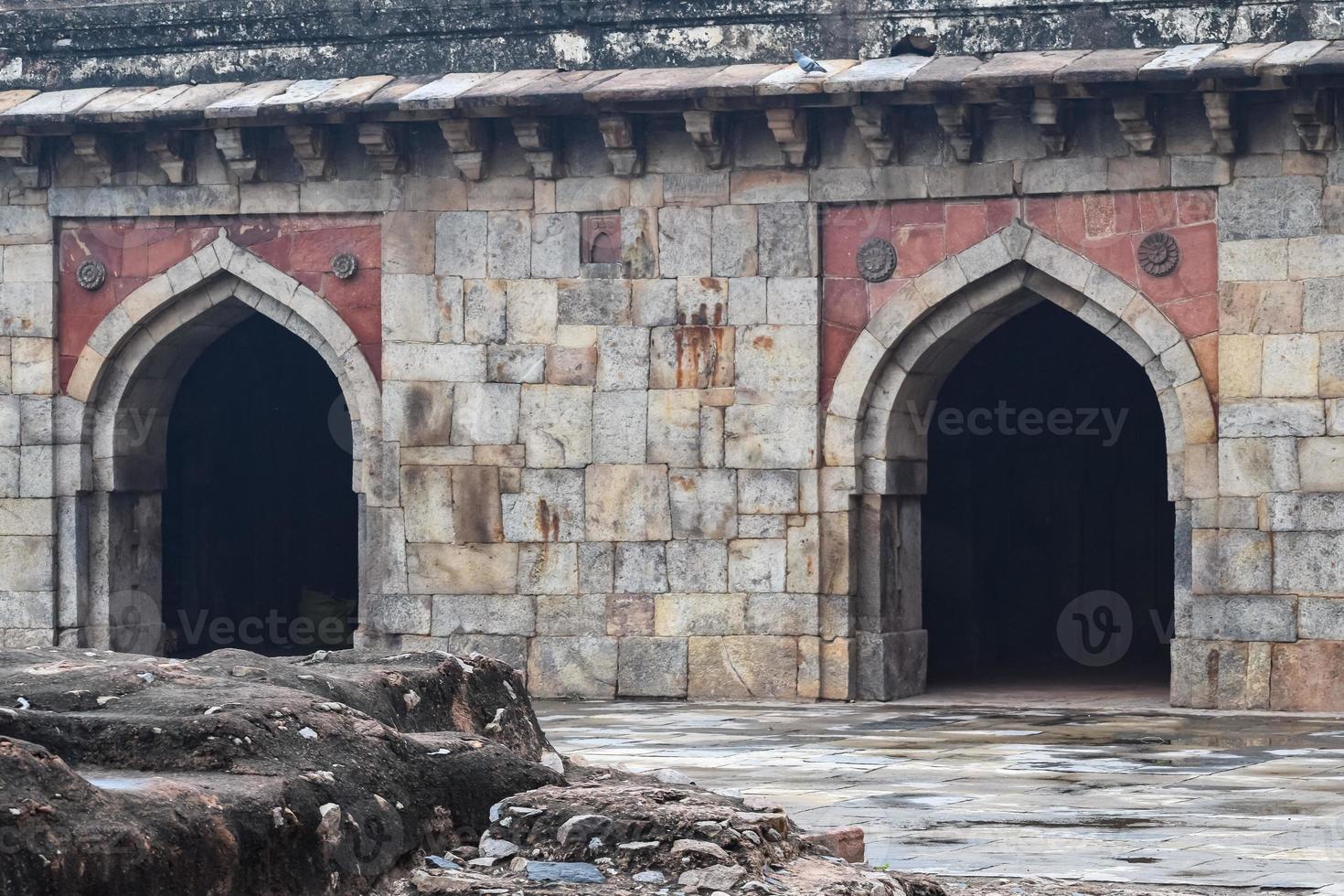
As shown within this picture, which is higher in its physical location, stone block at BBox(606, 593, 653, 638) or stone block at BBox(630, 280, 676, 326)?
stone block at BBox(630, 280, 676, 326)

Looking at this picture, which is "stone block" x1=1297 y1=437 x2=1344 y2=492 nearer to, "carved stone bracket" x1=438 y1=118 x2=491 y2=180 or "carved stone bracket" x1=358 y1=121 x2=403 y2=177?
"carved stone bracket" x1=438 y1=118 x2=491 y2=180

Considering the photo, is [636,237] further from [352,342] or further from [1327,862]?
Result: [1327,862]

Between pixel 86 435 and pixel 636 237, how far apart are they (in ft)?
12.4

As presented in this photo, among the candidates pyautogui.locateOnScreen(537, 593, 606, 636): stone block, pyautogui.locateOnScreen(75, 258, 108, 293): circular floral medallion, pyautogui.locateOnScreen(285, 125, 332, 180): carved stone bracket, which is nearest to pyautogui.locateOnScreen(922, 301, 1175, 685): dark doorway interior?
pyautogui.locateOnScreen(537, 593, 606, 636): stone block

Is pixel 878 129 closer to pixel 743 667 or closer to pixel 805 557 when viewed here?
pixel 805 557

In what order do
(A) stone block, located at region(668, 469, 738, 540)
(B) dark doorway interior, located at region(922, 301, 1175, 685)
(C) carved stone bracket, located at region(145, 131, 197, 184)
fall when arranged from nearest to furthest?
(A) stone block, located at region(668, 469, 738, 540) → (C) carved stone bracket, located at region(145, 131, 197, 184) → (B) dark doorway interior, located at region(922, 301, 1175, 685)

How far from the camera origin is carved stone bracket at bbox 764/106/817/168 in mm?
12219

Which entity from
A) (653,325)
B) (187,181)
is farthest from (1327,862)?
(187,181)

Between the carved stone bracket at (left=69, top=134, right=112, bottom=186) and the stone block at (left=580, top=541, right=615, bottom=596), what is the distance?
152 inches

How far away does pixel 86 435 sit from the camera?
1376cm

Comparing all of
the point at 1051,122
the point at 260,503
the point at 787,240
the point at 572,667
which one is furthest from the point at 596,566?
the point at 260,503

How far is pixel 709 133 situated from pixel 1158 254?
2582 mm

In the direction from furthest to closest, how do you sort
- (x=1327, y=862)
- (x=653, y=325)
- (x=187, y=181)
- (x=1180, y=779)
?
(x=187, y=181)
(x=653, y=325)
(x=1180, y=779)
(x=1327, y=862)

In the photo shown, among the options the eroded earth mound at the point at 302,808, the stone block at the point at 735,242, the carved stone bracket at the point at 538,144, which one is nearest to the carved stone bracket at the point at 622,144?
the carved stone bracket at the point at 538,144
